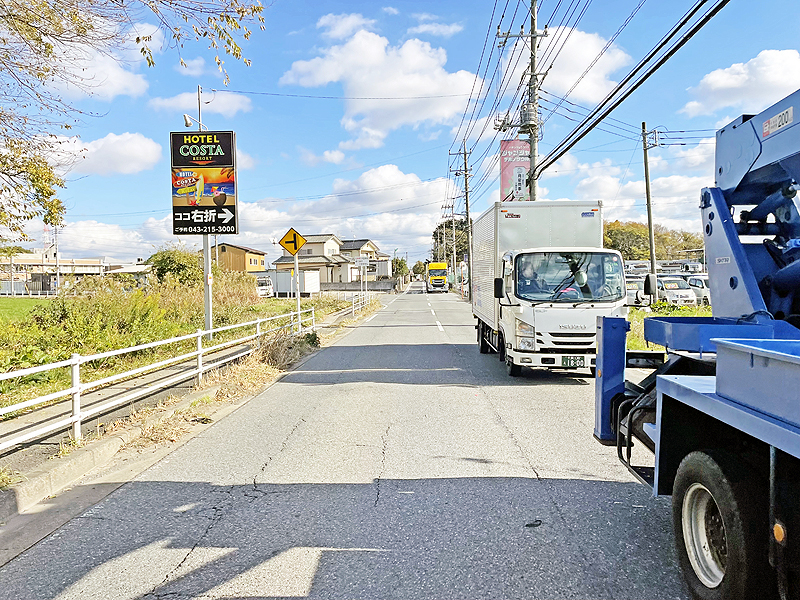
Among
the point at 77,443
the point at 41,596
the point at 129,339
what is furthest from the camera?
the point at 129,339

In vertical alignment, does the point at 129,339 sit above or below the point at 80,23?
below

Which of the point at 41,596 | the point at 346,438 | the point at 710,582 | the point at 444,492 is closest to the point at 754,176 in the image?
the point at 710,582

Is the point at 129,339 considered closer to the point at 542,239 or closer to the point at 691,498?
the point at 542,239

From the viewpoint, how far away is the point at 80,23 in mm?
7062

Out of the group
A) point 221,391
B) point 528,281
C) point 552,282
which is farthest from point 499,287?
point 221,391

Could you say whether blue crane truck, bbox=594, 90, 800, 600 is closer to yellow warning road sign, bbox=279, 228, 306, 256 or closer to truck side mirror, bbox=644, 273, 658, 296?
truck side mirror, bbox=644, 273, 658, 296

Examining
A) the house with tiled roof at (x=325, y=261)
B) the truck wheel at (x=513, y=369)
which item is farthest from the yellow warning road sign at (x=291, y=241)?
the house with tiled roof at (x=325, y=261)

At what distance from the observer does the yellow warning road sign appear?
1788 cm

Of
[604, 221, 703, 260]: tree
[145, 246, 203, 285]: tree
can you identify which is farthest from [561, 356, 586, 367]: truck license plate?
[604, 221, 703, 260]: tree

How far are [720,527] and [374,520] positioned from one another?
2.44m

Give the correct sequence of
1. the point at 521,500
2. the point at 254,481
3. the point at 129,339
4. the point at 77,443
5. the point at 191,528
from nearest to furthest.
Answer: the point at 191,528, the point at 521,500, the point at 254,481, the point at 77,443, the point at 129,339

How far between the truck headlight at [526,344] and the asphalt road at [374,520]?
2.26 metres

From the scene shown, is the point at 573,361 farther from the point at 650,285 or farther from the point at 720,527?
the point at 720,527

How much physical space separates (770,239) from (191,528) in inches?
204
